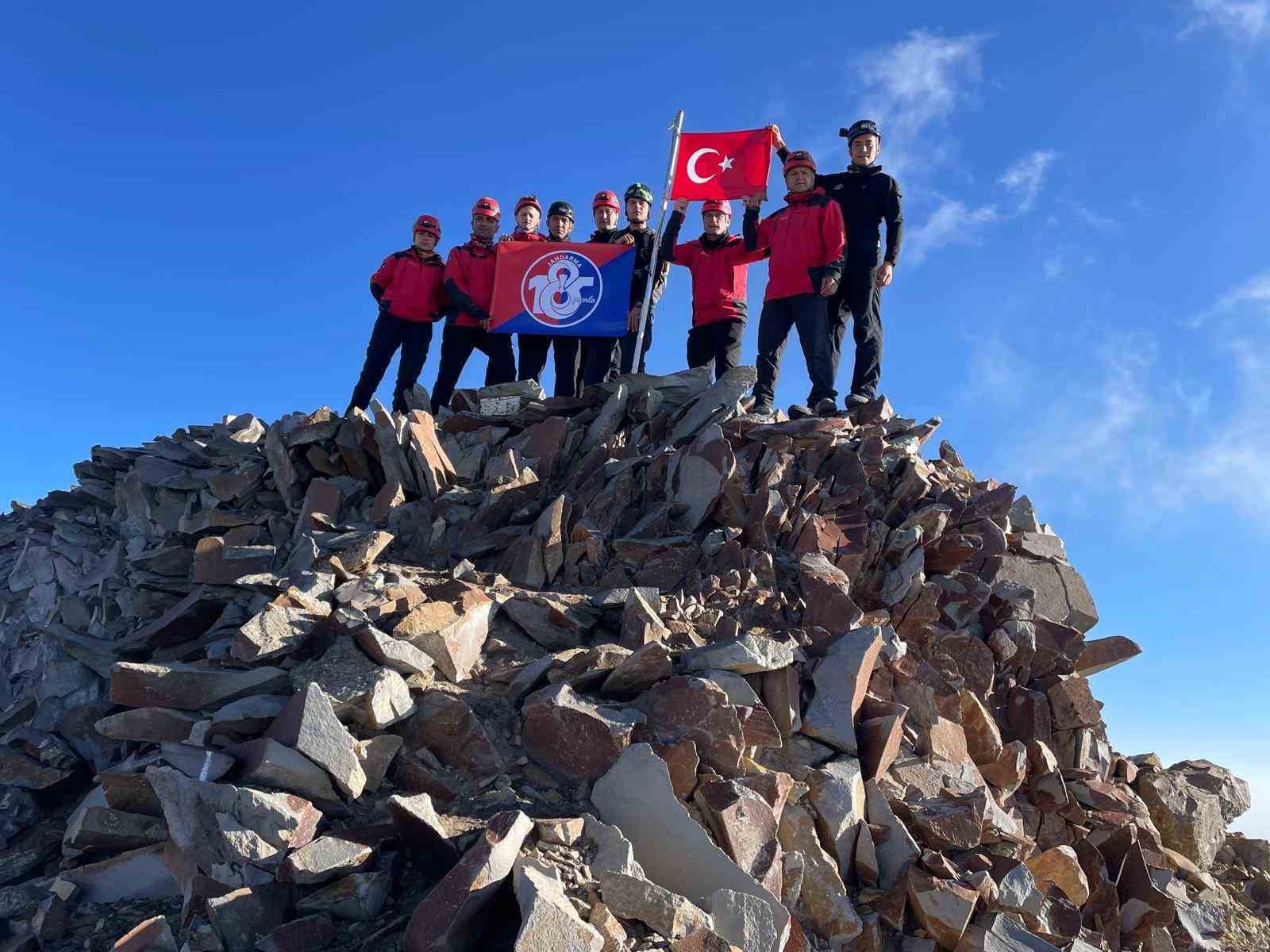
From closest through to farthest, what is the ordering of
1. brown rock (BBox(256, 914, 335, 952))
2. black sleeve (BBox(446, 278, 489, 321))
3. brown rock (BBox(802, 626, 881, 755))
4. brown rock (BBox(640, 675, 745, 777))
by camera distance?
1. brown rock (BBox(256, 914, 335, 952))
2. brown rock (BBox(640, 675, 745, 777))
3. brown rock (BBox(802, 626, 881, 755))
4. black sleeve (BBox(446, 278, 489, 321))

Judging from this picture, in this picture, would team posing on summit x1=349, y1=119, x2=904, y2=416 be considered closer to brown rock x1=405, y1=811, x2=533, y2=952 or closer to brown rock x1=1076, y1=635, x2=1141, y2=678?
brown rock x1=1076, y1=635, x2=1141, y2=678

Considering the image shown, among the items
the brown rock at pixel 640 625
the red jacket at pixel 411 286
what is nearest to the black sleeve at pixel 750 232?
the red jacket at pixel 411 286

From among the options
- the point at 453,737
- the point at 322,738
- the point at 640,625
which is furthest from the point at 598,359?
the point at 322,738

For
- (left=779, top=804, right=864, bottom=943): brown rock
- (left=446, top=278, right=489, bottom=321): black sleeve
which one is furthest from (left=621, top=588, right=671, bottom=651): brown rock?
(left=446, top=278, right=489, bottom=321): black sleeve

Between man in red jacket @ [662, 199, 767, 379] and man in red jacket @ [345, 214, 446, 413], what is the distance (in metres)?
3.21

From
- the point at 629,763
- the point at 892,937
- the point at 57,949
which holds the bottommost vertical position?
the point at 57,949

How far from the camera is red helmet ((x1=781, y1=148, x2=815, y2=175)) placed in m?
10.8

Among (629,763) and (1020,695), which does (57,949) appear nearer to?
(629,763)

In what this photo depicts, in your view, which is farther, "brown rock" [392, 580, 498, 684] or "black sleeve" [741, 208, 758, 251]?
"black sleeve" [741, 208, 758, 251]

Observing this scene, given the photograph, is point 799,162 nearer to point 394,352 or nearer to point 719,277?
point 719,277

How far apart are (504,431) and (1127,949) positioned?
294 inches

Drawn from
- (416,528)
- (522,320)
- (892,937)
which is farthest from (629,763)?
(522,320)

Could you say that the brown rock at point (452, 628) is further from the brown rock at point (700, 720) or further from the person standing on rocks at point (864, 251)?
the person standing on rocks at point (864, 251)

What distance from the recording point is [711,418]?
31.4 feet
